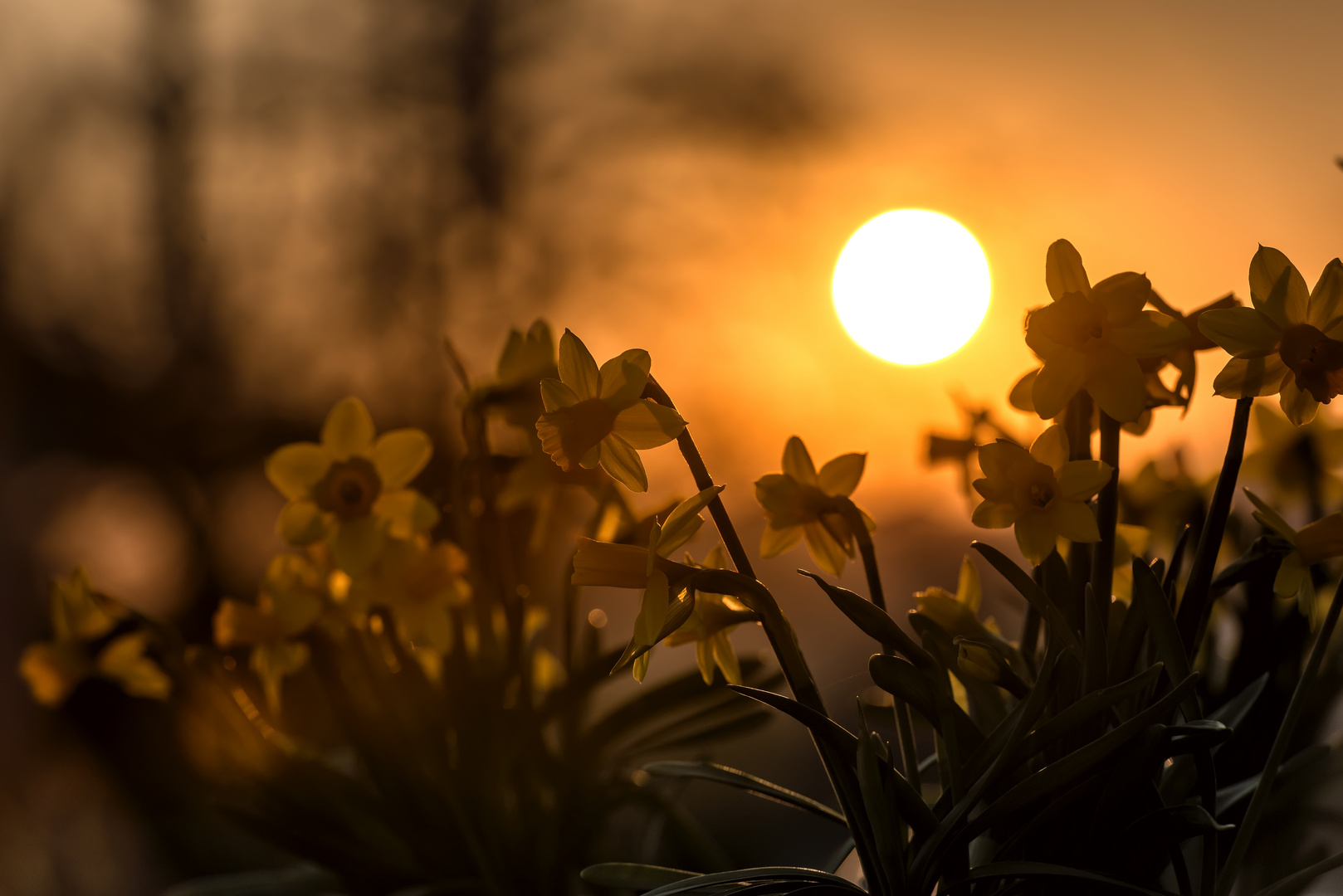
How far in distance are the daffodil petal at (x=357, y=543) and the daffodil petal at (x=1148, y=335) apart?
1.25 ft

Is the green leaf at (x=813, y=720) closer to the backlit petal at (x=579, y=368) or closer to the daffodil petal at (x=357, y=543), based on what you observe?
the backlit petal at (x=579, y=368)

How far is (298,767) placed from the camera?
55 centimetres

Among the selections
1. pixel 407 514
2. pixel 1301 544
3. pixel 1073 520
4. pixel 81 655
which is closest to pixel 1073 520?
pixel 1073 520

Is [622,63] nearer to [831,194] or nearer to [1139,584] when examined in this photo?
[831,194]

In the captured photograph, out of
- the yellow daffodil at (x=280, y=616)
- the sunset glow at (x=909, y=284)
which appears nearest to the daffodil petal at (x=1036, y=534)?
the yellow daffodil at (x=280, y=616)

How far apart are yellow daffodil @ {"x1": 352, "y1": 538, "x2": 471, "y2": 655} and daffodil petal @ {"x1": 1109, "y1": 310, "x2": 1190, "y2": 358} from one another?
1.26ft

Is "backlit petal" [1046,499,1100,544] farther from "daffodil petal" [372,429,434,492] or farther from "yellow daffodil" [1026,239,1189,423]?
"daffodil petal" [372,429,434,492]

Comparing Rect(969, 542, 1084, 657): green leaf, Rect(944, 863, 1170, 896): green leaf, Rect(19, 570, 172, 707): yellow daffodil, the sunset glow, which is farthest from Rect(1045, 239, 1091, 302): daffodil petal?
the sunset glow

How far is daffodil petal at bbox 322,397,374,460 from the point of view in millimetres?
484

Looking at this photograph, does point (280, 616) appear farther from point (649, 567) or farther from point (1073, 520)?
point (1073, 520)

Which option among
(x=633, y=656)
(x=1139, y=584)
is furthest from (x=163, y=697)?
(x=1139, y=584)

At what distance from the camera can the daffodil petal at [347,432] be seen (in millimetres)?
484

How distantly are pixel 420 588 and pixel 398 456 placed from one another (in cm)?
8

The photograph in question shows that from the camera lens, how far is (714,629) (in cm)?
37
